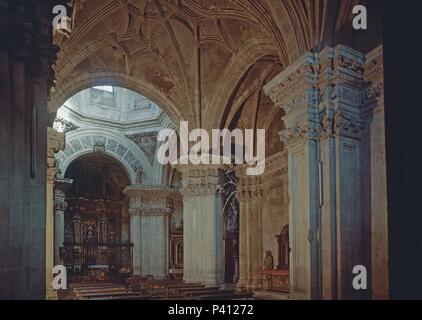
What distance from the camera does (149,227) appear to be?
24.2m

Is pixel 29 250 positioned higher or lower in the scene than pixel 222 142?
lower

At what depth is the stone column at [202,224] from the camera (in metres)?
16.0

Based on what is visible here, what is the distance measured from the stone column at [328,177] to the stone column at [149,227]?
14218 millimetres

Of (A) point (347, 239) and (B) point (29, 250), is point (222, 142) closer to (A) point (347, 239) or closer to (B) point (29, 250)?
(A) point (347, 239)

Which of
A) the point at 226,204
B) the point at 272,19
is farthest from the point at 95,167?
the point at 272,19

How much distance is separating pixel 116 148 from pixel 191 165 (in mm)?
8830

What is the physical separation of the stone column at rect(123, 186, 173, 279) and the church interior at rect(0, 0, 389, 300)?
0.20 ft

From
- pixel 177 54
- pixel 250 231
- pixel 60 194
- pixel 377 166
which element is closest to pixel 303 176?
pixel 377 166

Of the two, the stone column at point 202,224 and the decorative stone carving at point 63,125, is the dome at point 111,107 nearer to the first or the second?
the decorative stone carving at point 63,125

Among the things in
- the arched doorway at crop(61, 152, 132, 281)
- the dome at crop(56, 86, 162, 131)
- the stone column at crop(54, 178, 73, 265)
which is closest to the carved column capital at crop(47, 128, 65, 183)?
the stone column at crop(54, 178, 73, 265)

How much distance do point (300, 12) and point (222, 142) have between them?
261 inches

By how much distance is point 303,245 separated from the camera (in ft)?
32.9

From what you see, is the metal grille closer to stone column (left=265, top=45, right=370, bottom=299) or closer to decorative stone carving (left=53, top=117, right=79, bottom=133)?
decorative stone carving (left=53, top=117, right=79, bottom=133)

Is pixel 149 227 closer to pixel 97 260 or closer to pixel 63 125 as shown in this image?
pixel 97 260
